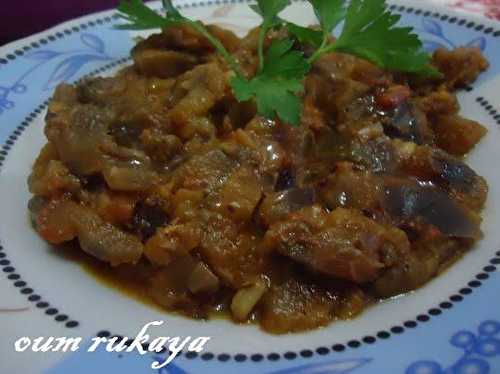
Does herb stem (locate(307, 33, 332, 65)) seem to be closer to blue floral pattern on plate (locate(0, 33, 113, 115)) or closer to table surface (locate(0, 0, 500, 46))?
blue floral pattern on plate (locate(0, 33, 113, 115))

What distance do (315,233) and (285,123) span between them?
0.67 metres

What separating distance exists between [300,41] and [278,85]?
0.56 metres

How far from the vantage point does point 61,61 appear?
180 inches

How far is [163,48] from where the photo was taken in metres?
4.12

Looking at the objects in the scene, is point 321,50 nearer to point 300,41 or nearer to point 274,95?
point 300,41

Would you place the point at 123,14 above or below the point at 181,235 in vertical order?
above

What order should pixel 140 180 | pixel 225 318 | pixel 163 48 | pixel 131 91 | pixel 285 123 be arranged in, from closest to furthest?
1. pixel 225 318
2. pixel 140 180
3. pixel 285 123
4. pixel 131 91
5. pixel 163 48

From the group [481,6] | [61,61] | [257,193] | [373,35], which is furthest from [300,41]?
[481,6]

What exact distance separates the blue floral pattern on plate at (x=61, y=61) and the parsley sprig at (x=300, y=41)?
787 millimetres

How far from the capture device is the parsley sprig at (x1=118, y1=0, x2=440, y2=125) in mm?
3316

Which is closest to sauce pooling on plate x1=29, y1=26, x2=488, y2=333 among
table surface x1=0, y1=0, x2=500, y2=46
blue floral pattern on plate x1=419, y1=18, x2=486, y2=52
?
blue floral pattern on plate x1=419, y1=18, x2=486, y2=52

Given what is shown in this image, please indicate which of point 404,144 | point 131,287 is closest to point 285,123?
point 404,144

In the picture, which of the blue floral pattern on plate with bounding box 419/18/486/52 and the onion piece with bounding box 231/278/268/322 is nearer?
the onion piece with bounding box 231/278/268/322

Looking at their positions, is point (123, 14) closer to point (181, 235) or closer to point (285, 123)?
point (285, 123)
